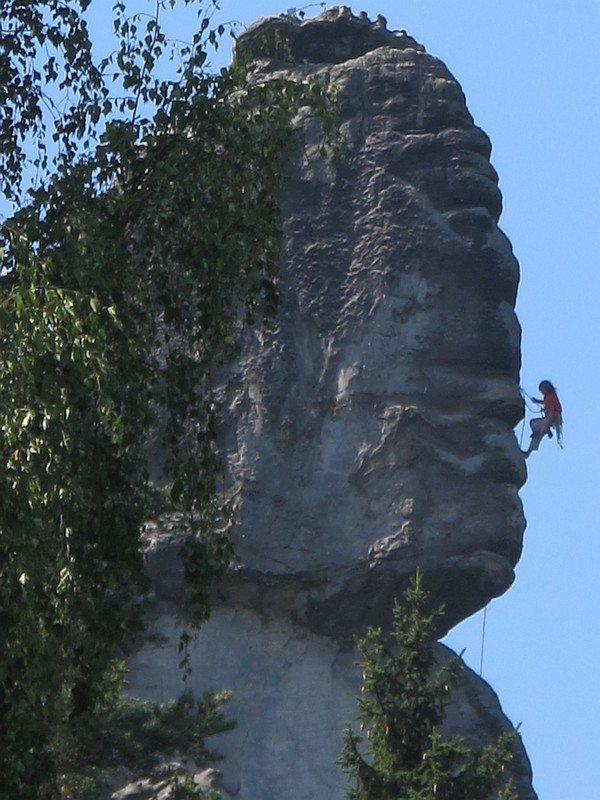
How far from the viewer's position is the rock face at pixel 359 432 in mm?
36031

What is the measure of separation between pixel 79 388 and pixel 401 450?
77.2ft

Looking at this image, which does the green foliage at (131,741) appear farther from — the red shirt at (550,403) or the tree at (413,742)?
the red shirt at (550,403)

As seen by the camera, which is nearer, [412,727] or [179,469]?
[179,469]

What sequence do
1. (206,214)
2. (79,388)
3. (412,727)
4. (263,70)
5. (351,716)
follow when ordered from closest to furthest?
(79,388), (206,214), (412,727), (351,716), (263,70)

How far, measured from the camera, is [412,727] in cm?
2294

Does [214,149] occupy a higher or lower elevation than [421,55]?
lower

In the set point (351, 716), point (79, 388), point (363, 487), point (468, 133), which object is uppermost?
point (468, 133)

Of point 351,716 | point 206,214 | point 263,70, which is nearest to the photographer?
point 206,214

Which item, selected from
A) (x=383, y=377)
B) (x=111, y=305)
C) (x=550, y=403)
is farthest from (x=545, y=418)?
(x=111, y=305)

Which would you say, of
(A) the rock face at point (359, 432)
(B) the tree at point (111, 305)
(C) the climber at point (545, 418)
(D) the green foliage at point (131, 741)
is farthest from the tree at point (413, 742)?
(C) the climber at point (545, 418)

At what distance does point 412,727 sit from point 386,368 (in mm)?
14947

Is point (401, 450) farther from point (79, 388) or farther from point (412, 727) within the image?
point (79, 388)

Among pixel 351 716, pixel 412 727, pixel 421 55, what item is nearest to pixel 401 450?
pixel 351 716

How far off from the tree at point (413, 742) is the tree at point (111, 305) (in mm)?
7139
